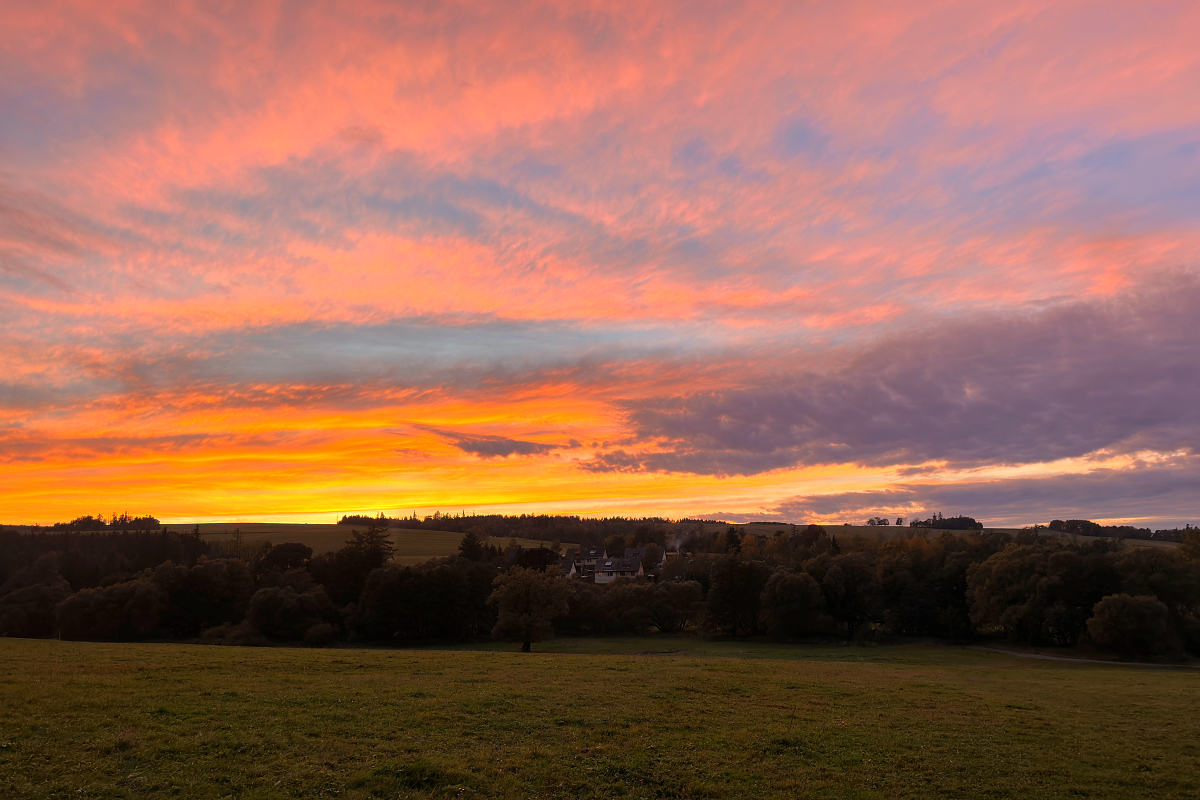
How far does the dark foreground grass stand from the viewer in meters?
14.3

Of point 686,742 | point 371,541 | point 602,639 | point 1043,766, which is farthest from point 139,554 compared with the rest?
point 1043,766

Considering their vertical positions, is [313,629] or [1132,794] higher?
[1132,794]

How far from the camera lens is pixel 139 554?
4382 inches

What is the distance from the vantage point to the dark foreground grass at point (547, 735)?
14258 mm

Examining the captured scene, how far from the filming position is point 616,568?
15862 centimetres

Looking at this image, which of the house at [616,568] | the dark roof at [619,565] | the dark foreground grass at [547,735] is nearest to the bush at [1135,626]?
the dark foreground grass at [547,735]

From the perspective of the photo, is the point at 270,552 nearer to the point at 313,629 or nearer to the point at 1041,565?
the point at 313,629

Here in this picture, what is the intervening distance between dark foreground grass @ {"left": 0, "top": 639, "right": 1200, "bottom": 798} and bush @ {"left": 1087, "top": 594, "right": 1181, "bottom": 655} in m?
34.0

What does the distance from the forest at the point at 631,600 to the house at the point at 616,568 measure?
6247 centimetres

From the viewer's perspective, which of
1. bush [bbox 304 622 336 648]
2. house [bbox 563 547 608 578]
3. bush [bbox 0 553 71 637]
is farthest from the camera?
house [bbox 563 547 608 578]

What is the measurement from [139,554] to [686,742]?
126021 mm

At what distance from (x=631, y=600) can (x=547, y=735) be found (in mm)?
71077

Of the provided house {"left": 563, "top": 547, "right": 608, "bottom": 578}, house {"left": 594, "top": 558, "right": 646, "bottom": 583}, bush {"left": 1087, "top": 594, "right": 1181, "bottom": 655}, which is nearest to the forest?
bush {"left": 1087, "top": 594, "right": 1181, "bottom": 655}

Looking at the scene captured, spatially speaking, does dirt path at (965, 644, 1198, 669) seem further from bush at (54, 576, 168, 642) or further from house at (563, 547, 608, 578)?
house at (563, 547, 608, 578)
